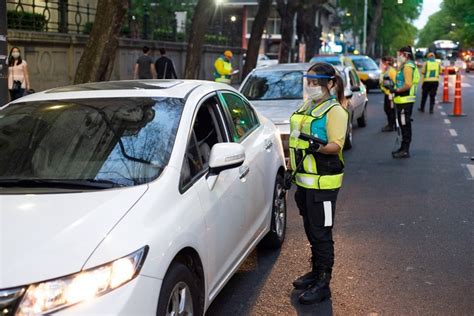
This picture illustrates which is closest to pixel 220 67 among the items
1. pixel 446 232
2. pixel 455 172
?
pixel 455 172

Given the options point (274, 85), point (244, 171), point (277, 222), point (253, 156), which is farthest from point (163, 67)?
point (244, 171)

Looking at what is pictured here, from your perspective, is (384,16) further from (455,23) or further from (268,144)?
(268,144)

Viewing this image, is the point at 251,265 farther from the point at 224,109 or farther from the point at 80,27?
the point at 80,27

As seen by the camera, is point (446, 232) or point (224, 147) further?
point (446, 232)

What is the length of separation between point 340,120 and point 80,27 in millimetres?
15991

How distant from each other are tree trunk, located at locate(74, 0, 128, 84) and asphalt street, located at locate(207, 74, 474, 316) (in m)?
3.79

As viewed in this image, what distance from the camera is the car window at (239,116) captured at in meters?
5.04

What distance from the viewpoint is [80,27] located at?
62.7 feet

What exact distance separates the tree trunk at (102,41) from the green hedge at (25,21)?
6.18 meters

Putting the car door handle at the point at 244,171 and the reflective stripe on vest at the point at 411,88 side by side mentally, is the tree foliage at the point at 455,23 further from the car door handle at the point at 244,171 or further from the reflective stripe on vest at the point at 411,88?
the car door handle at the point at 244,171

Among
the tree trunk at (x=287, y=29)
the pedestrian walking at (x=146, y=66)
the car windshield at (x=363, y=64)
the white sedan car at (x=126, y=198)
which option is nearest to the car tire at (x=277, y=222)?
the white sedan car at (x=126, y=198)

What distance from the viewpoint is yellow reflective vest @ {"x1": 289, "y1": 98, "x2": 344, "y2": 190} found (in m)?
4.54

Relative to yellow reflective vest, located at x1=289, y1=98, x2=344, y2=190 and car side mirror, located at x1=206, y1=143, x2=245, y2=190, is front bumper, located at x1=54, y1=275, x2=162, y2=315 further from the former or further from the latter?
yellow reflective vest, located at x1=289, y1=98, x2=344, y2=190

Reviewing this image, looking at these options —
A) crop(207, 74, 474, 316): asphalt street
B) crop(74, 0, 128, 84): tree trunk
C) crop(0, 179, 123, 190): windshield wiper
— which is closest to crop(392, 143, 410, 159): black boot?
crop(207, 74, 474, 316): asphalt street
